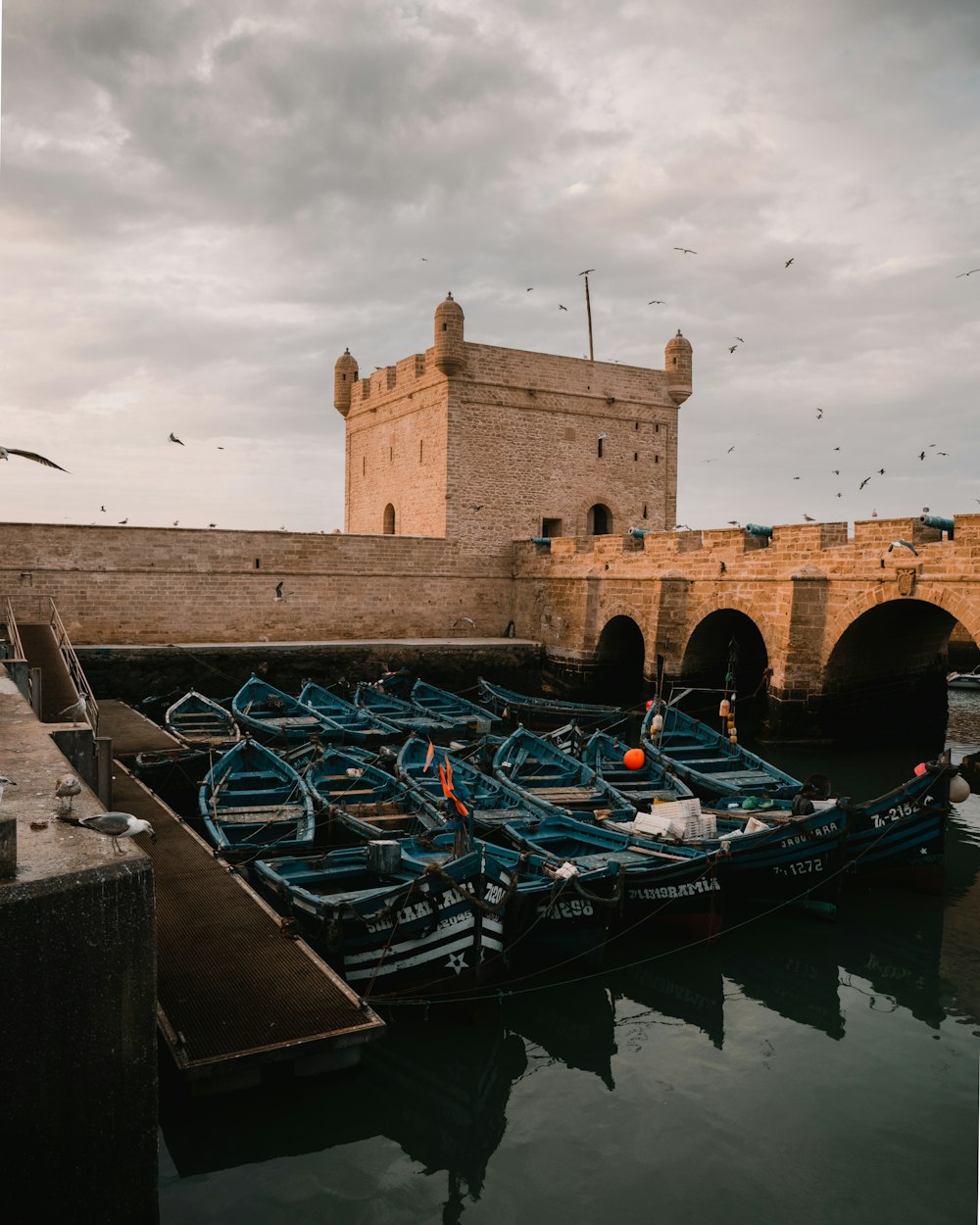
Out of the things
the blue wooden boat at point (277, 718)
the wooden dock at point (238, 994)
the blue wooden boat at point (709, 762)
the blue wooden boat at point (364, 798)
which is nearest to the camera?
the wooden dock at point (238, 994)

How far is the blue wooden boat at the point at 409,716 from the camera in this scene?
61.1 ft

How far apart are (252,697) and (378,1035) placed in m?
14.4

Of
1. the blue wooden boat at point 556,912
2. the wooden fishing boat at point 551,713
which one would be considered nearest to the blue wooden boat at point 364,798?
the blue wooden boat at point 556,912

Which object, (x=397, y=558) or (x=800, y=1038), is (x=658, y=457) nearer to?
(x=397, y=558)

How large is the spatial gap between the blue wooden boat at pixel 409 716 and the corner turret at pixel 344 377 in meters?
16.9

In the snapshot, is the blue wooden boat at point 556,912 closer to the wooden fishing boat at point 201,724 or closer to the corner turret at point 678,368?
the wooden fishing boat at point 201,724

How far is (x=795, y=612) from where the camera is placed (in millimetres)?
18844

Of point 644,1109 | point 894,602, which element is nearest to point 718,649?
point 894,602

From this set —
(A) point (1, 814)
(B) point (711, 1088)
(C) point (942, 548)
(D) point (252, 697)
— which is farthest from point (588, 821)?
(D) point (252, 697)

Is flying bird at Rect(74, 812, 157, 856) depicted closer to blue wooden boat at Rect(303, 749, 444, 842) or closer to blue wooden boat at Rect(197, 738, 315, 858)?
blue wooden boat at Rect(197, 738, 315, 858)

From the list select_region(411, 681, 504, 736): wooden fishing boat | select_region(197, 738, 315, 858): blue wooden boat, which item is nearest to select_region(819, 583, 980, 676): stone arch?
select_region(411, 681, 504, 736): wooden fishing boat

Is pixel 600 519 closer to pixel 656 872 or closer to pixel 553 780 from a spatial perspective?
pixel 553 780

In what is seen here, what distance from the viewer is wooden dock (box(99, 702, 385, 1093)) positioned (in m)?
6.15

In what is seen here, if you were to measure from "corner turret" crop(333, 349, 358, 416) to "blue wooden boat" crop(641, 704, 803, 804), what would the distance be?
22988 millimetres
